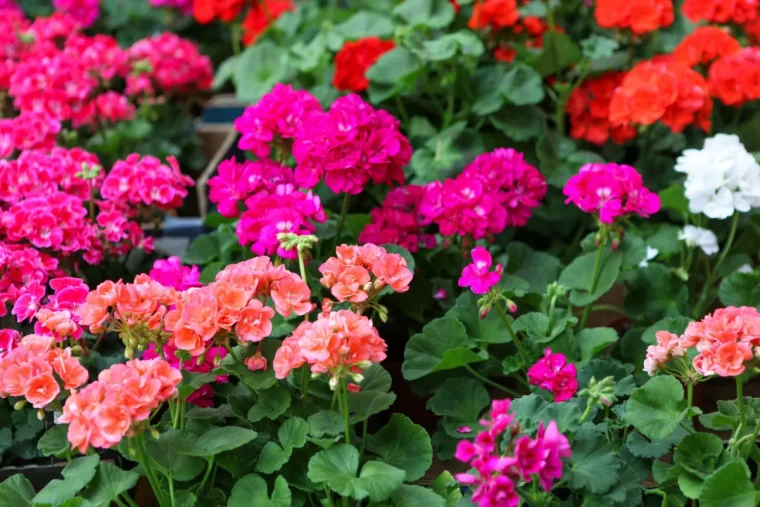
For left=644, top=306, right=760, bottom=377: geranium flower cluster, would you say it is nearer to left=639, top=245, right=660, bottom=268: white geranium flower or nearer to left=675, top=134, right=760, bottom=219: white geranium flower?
left=675, top=134, right=760, bottom=219: white geranium flower

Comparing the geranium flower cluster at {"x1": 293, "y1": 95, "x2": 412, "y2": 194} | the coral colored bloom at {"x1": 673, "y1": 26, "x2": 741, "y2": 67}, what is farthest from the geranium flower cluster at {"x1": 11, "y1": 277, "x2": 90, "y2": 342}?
the coral colored bloom at {"x1": 673, "y1": 26, "x2": 741, "y2": 67}

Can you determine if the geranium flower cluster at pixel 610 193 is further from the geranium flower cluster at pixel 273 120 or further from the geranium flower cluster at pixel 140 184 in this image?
the geranium flower cluster at pixel 140 184

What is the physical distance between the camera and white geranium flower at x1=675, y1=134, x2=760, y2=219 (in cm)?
152

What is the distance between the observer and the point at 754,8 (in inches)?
78.7

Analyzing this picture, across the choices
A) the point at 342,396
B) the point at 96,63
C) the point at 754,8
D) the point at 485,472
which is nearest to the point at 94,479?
the point at 342,396

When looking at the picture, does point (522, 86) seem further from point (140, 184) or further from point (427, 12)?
point (140, 184)

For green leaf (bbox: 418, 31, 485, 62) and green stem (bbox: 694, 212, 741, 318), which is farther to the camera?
green leaf (bbox: 418, 31, 485, 62)

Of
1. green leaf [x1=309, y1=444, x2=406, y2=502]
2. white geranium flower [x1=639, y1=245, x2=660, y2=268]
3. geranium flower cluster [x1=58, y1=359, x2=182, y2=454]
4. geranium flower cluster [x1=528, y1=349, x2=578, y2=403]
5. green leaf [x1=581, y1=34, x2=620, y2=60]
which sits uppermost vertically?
geranium flower cluster [x1=58, y1=359, x2=182, y2=454]

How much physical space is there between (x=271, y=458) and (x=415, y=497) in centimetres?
19

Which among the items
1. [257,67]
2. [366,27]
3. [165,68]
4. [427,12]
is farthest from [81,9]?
[427,12]

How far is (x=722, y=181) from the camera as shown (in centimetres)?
153

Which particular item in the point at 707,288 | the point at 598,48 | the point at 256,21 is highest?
the point at 598,48

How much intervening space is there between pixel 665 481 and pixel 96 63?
1714 millimetres

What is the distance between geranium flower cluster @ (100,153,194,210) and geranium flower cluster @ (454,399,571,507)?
0.90 meters
